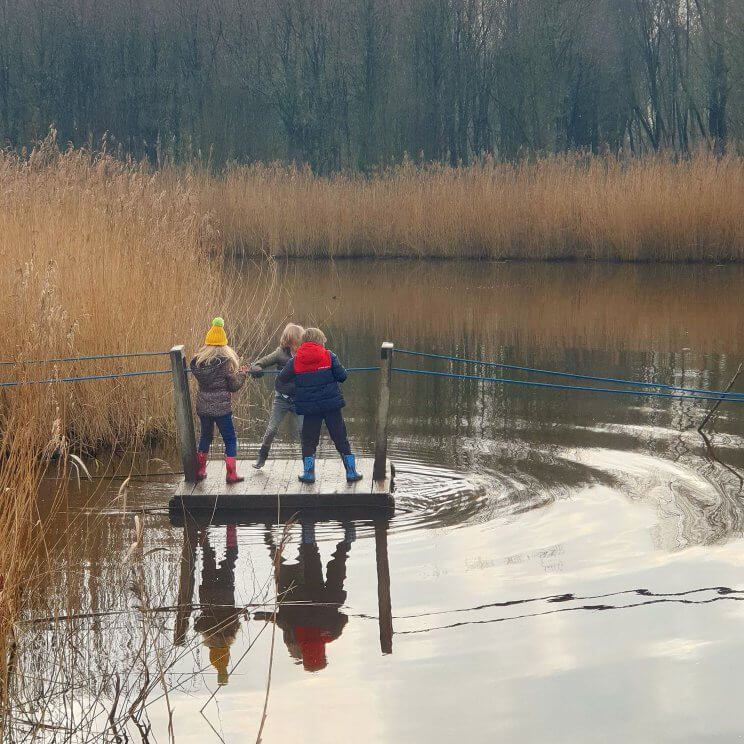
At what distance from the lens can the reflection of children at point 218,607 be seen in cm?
483

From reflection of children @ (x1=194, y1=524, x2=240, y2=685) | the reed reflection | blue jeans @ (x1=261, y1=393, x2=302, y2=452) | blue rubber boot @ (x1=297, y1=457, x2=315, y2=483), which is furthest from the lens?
blue jeans @ (x1=261, y1=393, x2=302, y2=452)

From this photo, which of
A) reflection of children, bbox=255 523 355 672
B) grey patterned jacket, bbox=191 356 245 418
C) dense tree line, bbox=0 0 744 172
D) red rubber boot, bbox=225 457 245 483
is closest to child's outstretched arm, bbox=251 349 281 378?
grey patterned jacket, bbox=191 356 245 418

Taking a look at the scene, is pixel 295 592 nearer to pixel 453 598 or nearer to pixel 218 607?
pixel 218 607

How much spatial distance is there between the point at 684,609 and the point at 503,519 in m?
1.53

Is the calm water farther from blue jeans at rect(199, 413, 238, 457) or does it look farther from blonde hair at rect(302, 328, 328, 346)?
blonde hair at rect(302, 328, 328, 346)

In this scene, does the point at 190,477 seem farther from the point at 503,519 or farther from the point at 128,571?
the point at 503,519

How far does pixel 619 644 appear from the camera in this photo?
16.1 ft

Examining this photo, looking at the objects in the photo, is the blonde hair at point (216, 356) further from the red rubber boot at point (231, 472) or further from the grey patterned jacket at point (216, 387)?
the red rubber boot at point (231, 472)

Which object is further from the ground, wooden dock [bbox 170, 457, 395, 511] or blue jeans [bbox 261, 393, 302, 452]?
blue jeans [bbox 261, 393, 302, 452]

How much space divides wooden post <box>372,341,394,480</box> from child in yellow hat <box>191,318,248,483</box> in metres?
0.74

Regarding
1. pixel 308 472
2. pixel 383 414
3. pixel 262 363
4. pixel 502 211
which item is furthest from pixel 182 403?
pixel 502 211

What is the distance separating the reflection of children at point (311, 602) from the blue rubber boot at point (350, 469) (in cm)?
52

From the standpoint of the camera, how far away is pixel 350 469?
6949 mm

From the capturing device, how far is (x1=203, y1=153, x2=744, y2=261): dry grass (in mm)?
20484
